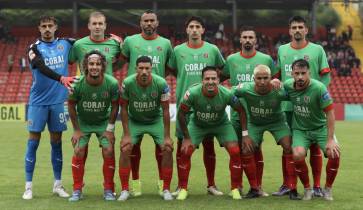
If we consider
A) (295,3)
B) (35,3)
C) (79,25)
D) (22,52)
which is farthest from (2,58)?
(295,3)

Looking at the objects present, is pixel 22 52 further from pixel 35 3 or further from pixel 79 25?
pixel 79 25

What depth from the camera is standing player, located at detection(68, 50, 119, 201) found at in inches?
309

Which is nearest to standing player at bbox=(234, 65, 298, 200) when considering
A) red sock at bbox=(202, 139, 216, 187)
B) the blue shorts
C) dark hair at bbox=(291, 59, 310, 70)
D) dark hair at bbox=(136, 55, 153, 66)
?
dark hair at bbox=(291, 59, 310, 70)

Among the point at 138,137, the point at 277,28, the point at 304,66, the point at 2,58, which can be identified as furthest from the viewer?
the point at 277,28

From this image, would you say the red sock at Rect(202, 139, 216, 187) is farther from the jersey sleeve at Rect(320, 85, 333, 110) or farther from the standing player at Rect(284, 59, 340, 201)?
the jersey sleeve at Rect(320, 85, 333, 110)

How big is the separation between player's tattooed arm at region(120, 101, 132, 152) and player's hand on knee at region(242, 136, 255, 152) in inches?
56.1

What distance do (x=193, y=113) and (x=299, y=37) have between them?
169cm

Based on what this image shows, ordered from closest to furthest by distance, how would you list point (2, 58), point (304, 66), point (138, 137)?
point (304, 66), point (138, 137), point (2, 58)

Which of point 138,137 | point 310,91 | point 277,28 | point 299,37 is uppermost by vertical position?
point 277,28

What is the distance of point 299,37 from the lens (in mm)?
8391

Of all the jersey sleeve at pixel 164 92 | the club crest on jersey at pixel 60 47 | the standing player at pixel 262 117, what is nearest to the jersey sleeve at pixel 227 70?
the standing player at pixel 262 117

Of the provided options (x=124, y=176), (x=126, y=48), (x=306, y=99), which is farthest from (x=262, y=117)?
(x=126, y=48)

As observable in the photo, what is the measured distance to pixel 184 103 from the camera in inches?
315

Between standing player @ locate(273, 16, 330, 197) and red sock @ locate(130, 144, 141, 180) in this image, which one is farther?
red sock @ locate(130, 144, 141, 180)
